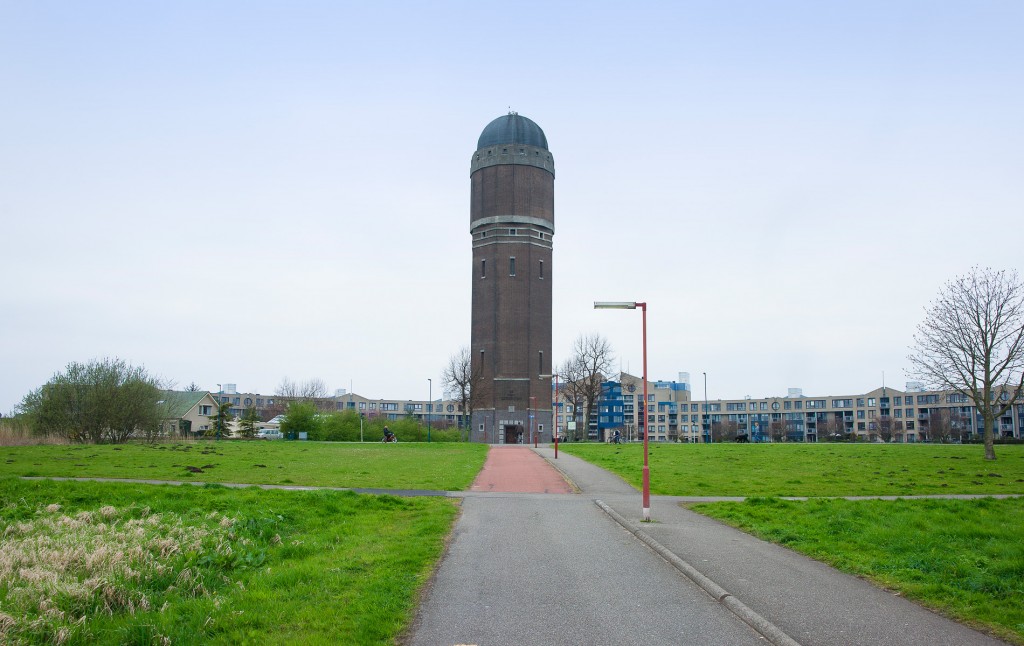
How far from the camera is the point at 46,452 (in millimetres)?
34344

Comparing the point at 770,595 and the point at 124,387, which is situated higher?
the point at 124,387

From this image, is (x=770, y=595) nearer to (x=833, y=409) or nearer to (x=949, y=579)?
(x=949, y=579)

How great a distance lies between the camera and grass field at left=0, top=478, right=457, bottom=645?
7340 millimetres

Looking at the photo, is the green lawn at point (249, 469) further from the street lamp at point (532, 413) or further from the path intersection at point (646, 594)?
the street lamp at point (532, 413)

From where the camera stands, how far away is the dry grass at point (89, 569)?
24.3 feet

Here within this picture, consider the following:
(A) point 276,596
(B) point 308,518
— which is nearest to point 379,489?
(B) point 308,518

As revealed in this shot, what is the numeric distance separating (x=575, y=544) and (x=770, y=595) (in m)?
4.51

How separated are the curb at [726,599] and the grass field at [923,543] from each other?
2.24 metres

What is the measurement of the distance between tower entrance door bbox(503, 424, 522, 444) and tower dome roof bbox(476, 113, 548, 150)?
3126cm

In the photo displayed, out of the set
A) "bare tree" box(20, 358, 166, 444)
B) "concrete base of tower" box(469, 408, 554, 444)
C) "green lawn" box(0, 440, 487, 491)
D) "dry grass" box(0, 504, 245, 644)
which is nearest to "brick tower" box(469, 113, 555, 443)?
"concrete base of tower" box(469, 408, 554, 444)

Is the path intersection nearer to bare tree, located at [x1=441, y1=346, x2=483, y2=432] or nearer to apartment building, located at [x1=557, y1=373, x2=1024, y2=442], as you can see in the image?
bare tree, located at [x1=441, y1=346, x2=483, y2=432]

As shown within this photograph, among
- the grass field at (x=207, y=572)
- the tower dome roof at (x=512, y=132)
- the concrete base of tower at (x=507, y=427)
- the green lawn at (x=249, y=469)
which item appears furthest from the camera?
the tower dome roof at (x=512, y=132)

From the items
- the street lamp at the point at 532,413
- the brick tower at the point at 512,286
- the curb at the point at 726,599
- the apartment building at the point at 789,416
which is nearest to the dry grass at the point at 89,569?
the curb at the point at 726,599

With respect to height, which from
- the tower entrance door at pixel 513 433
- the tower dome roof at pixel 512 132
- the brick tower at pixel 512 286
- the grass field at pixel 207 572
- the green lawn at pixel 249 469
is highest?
the tower dome roof at pixel 512 132
